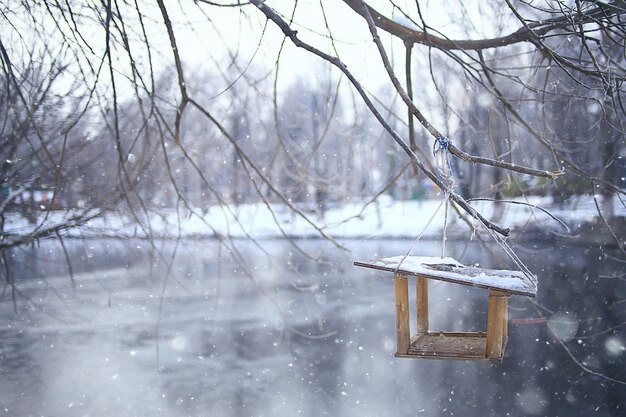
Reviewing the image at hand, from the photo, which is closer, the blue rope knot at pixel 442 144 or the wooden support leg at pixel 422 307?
the blue rope knot at pixel 442 144

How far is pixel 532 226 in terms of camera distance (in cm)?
1812

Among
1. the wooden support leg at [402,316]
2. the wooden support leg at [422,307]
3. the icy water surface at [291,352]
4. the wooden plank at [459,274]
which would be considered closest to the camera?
the wooden plank at [459,274]

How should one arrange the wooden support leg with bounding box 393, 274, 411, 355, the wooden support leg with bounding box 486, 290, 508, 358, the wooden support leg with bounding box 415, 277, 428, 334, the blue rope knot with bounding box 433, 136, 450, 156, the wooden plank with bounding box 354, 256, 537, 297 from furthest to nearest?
the wooden support leg with bounding box 415, 277, 428, 334
the wooden support leg with bounding box 393, 274, 411, 355
the wooden support leg with bounding box 486, 290, 508, 358
the wooden plank with bounding box 354, 256, 537, 297
the blue rope knot with bounding box 433, 136, 450, 156

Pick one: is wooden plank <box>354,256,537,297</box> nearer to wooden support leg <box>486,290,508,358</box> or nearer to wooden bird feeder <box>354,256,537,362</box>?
wooden bird feeder <box>354,256,537,362</box>

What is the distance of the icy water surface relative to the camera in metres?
6.53

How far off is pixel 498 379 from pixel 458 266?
545cm

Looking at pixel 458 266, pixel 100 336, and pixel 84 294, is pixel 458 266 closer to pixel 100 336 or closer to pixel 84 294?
pixel 100 336

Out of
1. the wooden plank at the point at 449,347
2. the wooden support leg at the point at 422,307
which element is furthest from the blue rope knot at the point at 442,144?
the wooden support leg at the point at 422,307

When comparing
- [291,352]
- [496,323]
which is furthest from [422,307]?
[291,352]

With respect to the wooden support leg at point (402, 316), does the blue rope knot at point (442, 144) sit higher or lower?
higher

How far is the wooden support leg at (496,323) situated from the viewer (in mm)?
2420

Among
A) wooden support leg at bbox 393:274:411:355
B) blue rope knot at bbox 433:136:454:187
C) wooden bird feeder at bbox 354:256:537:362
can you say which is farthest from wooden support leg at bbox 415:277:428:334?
blue rope knot at bbox 433:136:454:187

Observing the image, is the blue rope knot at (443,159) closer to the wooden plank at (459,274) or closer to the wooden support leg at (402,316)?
the wooden plank at (459,274)

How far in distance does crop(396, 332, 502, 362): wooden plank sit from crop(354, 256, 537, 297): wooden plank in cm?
36
